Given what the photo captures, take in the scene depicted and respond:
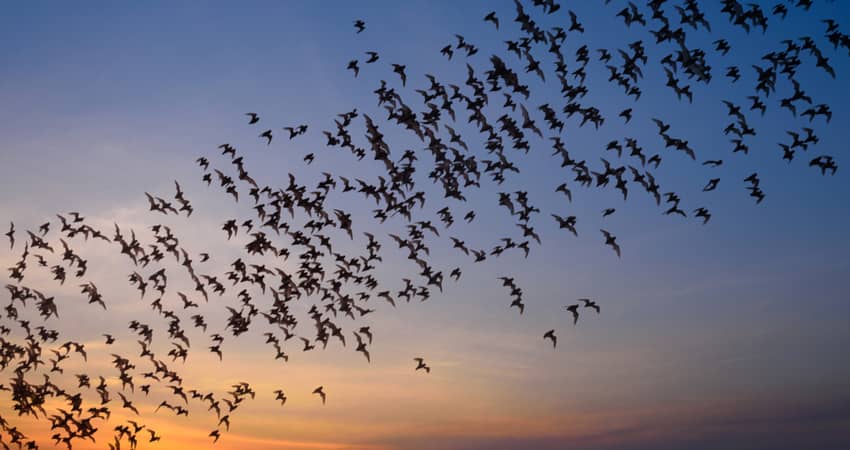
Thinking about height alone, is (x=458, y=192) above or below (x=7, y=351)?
above

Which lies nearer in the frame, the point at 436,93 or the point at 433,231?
the point at 436,93

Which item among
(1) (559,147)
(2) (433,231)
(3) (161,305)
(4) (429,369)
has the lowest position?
(4) (429,369)

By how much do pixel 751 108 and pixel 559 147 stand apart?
12420 millimetres

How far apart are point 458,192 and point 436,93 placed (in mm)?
6773

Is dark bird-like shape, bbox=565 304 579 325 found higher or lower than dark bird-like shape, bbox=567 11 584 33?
lower

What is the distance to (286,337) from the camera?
63.6 metres

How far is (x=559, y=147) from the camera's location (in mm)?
58094

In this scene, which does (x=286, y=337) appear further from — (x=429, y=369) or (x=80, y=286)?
(x=80, y=286)

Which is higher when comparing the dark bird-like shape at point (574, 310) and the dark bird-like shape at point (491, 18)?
the dark bird-like shape at point (491, 18)

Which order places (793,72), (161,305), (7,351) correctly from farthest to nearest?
(161,305), (7,351), (793,72)

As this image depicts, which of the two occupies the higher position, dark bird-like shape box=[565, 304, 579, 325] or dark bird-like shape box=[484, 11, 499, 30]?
dark bird-like shape box=[484, 11, 499, 30]

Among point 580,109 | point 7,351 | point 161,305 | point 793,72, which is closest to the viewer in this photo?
point 793,72

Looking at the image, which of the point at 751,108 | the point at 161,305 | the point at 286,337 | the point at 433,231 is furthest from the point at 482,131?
the point at 161,305

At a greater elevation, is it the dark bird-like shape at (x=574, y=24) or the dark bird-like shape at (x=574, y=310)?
the dark bird-like shape at (x=574, y=24)
